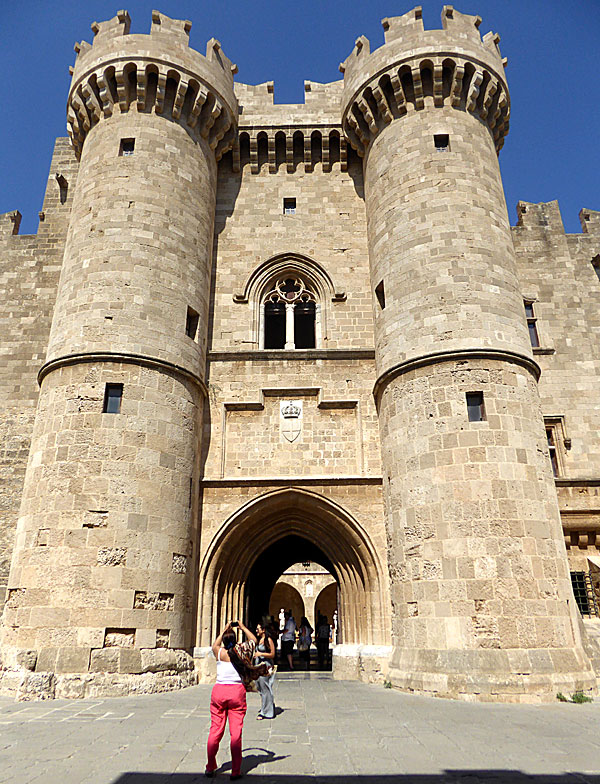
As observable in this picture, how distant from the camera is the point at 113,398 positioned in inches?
426

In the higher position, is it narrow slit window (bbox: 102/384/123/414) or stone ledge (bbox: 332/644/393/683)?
narrow slit window (bbox: 102/384/123/414)

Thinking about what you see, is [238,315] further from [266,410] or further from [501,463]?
[501,463]

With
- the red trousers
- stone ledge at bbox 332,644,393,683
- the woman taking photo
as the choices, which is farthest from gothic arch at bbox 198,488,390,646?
the red trousers

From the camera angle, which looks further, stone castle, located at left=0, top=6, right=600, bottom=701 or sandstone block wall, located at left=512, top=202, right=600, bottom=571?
sandstone block wall, located at left=512, top=202, right=600, bottom=571

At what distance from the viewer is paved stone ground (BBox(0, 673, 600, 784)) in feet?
14.8

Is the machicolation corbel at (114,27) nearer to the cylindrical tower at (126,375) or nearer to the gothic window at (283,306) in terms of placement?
the cylindrical tower at (126,375)

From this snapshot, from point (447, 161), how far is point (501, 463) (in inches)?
272

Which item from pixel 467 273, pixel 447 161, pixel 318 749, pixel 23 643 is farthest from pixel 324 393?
pixel 318 749

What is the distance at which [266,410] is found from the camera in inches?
501

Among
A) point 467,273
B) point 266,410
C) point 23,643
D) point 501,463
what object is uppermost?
point 467,273

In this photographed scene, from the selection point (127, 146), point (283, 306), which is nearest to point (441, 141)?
point (283, 306)

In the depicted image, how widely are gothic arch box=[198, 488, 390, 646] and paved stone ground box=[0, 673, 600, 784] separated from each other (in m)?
2.78

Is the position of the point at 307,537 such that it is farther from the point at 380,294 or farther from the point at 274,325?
the point at 380,294

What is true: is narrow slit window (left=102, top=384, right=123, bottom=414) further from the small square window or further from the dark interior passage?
the small square window
